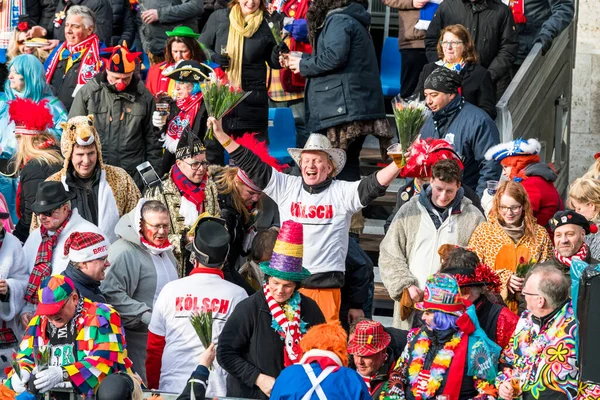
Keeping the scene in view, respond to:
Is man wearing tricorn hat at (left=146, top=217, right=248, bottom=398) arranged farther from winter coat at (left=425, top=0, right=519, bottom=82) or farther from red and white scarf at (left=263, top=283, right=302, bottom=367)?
winter coat at (left=425, top=0, right=519, bottom=82)

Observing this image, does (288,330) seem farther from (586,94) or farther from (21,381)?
(586,94)

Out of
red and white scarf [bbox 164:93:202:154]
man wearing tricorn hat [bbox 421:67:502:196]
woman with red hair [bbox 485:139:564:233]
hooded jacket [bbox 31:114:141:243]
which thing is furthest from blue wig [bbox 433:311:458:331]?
red and white scarf [bbox 164:93:202:154]

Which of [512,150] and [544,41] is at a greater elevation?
[544,41]

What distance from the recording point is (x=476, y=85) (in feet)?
36.8

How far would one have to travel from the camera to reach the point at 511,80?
12.5m

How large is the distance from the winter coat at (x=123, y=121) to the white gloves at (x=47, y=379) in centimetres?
374

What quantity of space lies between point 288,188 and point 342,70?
1.99 meters

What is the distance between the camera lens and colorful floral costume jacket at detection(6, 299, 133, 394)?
7.50 m

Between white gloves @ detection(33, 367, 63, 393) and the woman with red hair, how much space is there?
12.8 feet

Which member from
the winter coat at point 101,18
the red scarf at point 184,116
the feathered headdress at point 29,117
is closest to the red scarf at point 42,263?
the feathered headdress at point 29,117

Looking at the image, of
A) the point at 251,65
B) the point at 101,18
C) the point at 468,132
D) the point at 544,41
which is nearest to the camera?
the point at 468,132

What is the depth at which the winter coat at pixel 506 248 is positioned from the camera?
29.7ft

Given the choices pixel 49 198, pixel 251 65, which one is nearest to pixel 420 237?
pixel 49 198

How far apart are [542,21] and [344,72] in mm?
3060
